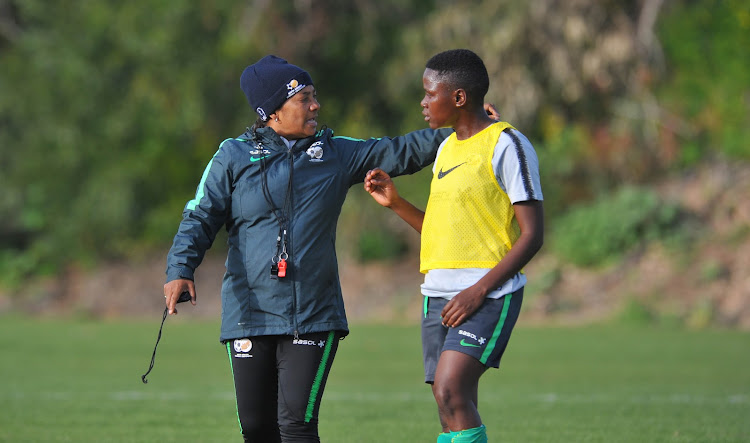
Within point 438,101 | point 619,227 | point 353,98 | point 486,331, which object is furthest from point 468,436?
Result: point 353,98

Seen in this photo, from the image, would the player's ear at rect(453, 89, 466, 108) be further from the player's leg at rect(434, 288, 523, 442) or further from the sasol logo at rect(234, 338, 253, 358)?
the sasol logo at rect(234, 338, 253, 358)

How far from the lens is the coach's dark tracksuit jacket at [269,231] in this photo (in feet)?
17.4

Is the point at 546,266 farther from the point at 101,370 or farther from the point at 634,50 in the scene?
the point at 101,370

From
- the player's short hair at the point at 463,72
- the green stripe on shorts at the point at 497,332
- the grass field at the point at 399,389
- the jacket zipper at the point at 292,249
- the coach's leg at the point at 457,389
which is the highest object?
the player's short hair at the point at 463,72

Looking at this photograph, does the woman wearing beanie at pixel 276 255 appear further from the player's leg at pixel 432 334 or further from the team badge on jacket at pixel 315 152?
the player's leg at pixel 432 334

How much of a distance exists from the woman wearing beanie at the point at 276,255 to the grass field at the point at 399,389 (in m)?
2.74

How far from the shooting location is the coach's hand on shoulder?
4.89 meters

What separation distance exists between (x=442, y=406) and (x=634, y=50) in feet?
62.9

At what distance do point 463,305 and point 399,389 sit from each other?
6876mm

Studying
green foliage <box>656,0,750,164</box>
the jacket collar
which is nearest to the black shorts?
the jacket collar

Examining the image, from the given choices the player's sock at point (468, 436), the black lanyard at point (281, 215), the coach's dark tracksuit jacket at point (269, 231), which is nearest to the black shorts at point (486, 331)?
the player's sock at point (468, 436)

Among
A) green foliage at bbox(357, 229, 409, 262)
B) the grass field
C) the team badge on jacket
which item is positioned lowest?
the grass field

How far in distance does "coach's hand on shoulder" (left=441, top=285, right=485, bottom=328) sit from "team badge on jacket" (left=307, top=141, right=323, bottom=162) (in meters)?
1.06

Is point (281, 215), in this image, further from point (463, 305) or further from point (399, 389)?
point (399, 389)
